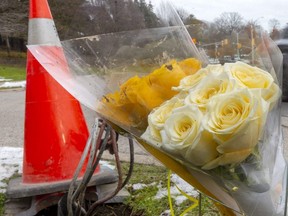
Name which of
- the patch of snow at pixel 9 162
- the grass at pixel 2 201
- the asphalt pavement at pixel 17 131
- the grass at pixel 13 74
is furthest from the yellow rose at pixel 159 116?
the grass at pixel 13 74

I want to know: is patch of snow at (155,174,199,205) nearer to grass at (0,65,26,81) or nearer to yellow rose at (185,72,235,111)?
yellow rose at (185,72,235,111)

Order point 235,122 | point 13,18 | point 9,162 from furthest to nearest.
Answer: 1. point 13,18
2. point 9,162
3. point 235,122

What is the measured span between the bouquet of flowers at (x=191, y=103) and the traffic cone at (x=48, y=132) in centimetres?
150

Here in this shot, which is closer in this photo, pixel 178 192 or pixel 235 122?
pixel 235 122

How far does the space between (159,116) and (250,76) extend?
23 cm

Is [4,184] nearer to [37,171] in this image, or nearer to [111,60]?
[37,171]

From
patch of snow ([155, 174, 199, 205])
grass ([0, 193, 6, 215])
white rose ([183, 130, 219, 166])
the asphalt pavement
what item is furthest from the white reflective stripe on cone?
white rose ([183, 130, 219, 166])

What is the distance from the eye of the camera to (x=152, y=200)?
279cm

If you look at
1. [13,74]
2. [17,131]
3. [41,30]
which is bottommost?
[13,74]

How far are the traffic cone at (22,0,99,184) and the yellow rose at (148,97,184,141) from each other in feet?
5.97

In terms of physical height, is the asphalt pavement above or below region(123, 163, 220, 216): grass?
below

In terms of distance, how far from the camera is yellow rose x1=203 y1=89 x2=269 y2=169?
92 centimetres

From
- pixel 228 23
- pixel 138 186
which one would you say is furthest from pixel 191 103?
pixel 138 186

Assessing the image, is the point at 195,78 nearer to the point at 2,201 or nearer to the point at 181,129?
the point at 181,129
